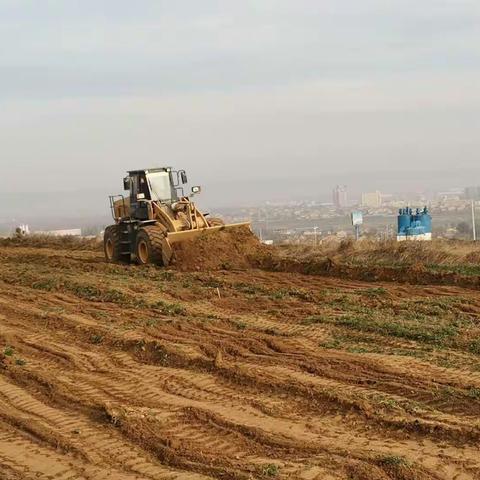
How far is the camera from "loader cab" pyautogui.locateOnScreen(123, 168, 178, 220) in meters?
20.6

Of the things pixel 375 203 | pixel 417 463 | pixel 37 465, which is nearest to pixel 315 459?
pixel 417 463

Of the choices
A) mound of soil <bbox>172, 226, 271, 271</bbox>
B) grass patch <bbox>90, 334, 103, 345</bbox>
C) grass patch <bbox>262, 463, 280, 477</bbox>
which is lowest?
grass patch <bbox>262, 463, 280, 477</bbox>

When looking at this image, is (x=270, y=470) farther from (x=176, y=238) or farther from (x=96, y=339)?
(x=176, y=238)

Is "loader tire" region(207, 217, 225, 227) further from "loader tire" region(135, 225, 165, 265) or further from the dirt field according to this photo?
the dirt field

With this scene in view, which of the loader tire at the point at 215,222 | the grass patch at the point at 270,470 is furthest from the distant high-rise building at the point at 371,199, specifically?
the grass patch at the point at 270,470

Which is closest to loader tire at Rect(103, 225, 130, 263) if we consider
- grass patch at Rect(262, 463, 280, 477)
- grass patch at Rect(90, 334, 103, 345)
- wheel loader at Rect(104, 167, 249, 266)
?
wheel loader at Rect(104, 167, 249, 266)

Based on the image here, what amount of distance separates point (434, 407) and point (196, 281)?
9745 millimetres

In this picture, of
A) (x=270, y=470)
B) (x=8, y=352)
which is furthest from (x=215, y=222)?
(x=270, y=470)

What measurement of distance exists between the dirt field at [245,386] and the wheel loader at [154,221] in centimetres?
549

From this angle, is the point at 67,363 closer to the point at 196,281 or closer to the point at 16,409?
the point at 16,409

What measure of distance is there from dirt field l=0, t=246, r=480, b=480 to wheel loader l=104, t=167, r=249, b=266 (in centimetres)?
549

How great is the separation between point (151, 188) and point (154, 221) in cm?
106

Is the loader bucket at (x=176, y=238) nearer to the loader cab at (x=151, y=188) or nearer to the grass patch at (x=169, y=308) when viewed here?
the loader cab at (x=151, y=188)

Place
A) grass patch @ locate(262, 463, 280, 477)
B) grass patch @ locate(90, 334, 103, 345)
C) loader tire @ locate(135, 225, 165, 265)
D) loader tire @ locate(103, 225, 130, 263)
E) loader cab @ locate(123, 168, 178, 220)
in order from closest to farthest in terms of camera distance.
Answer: grass patch @ locate(262, 463, 280, 477), grass patch @ locate(90, 334, 103, 345), loader tire @ locate(135, 225, 165, 265), loader cab @ locate(123, 168, 178, 220), loader tire @ locate(103, 225, 130, 263)
